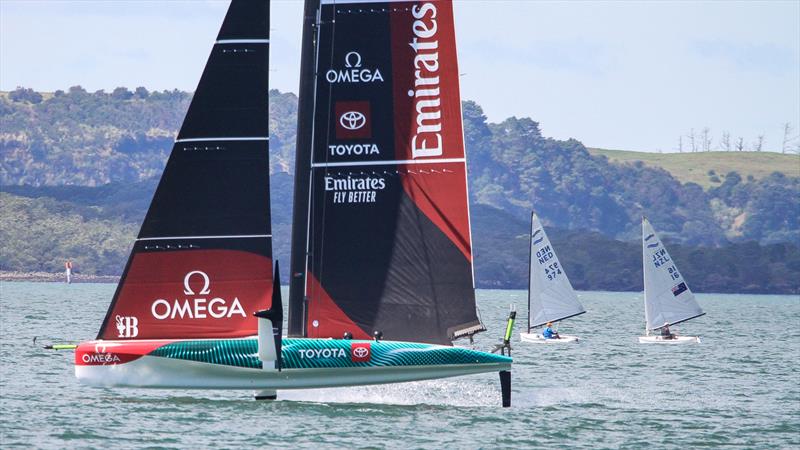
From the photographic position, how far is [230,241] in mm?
29250

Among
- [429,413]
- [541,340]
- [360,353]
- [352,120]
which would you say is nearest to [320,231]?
[352,120]

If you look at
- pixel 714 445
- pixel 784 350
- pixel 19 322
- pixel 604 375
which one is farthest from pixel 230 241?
pixel 19 322

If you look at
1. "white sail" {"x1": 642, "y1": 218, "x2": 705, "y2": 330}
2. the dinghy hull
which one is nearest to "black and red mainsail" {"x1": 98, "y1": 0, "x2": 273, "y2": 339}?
the dinghy hull

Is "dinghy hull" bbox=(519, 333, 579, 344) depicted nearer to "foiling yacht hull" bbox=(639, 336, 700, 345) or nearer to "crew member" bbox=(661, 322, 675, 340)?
"foiling yacht hull" bbox=(639, 336, 700, 345)

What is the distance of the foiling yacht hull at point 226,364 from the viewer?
2862cm

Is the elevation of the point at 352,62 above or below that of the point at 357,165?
above

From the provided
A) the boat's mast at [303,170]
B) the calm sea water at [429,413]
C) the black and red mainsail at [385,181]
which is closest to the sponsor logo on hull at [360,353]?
the black and red mainsail at [385,181]

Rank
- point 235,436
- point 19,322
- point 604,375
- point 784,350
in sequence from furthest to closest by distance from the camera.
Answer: point 19,322 < point 784,350 < point 604,375 < point 235,436

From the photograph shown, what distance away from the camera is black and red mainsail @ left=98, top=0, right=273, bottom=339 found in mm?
29188

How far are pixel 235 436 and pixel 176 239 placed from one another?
14.1 feet

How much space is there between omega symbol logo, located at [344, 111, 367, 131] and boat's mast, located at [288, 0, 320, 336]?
63cm

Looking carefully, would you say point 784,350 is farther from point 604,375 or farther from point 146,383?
point 146,383

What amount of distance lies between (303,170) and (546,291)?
31.3 m

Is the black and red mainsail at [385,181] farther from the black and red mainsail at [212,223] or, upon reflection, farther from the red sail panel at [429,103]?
the black and red mainsail at [212,223]
